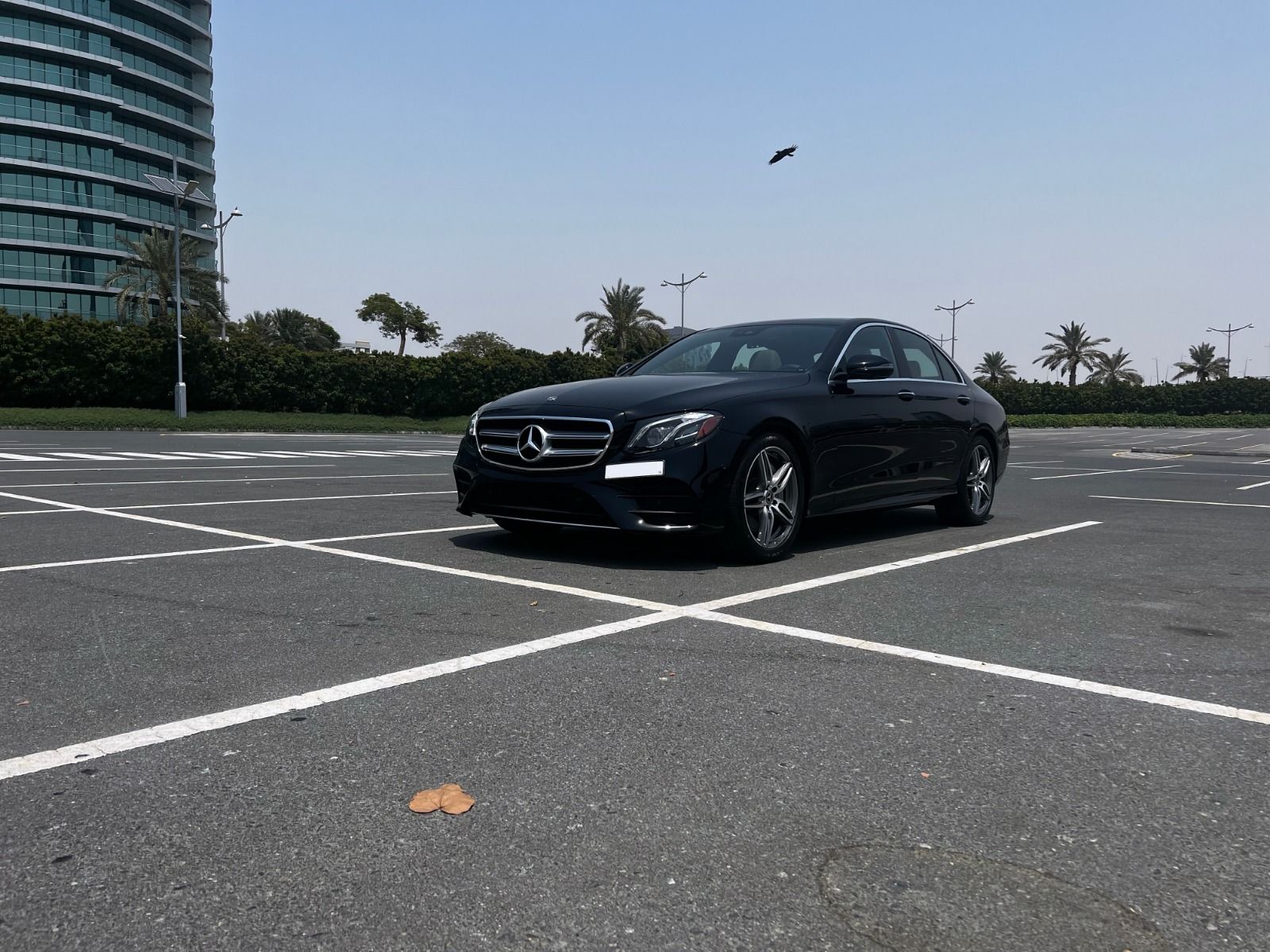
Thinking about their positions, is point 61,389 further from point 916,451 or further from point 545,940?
point 545,940

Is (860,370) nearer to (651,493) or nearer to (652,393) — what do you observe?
(652,393)

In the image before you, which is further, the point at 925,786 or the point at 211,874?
the point at 925,786

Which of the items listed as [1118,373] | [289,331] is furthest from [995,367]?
[289,331]

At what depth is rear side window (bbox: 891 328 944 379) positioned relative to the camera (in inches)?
326

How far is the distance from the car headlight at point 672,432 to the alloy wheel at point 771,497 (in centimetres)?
40

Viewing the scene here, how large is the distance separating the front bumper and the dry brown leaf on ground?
3459mm

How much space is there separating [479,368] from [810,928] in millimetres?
49321

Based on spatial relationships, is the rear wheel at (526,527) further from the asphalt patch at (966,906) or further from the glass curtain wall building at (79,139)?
the glass curtain wall building at (79,139)

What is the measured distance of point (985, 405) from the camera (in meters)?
9.30

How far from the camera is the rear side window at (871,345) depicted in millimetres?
7582

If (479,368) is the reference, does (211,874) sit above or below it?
below

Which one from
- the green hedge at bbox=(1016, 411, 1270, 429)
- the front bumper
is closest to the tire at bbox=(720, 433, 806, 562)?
the front bumper

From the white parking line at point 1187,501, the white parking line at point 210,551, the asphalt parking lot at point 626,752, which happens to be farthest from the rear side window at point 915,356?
the white parking line at point 1187,501

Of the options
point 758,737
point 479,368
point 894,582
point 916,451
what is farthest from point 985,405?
point 479,368
